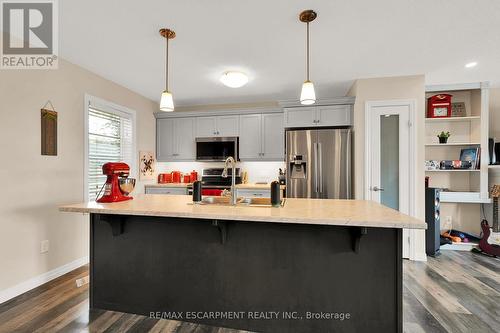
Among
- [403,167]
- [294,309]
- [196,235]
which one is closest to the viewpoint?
[294,309]

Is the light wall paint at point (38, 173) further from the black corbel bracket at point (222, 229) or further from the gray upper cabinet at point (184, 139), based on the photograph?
the black corbel bracket at point (222, 229)

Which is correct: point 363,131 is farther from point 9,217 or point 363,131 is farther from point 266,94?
point 9,217

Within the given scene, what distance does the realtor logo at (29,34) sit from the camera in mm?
1997

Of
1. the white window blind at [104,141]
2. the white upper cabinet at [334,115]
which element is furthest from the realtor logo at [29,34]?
the white upper cabinet at [334,115]

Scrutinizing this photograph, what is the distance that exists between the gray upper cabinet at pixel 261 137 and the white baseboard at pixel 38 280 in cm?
275

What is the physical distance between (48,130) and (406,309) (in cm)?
391

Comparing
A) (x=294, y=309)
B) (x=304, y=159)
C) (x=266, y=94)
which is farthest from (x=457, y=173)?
(x=294, y=309)

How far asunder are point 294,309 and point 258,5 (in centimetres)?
229

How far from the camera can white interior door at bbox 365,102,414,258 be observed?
3.35m

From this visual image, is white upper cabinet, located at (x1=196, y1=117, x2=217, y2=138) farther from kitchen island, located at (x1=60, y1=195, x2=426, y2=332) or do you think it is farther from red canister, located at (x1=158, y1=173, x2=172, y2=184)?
kitchen island, located at (x1=60, y1=195, x2=426, y2=332)

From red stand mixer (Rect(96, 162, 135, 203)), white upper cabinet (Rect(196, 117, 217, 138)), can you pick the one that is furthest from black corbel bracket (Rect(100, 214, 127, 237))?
white upper cabinet (Rect(196, 117, 217, 138))

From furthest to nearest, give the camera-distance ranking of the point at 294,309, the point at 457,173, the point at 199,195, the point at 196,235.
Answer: the point at 457,173 → the point at 199,195 → the point at 196,235 → the point at 294,309

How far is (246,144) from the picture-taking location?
14.5 ft

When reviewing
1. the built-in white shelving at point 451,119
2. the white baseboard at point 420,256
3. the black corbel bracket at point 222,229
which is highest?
the built-in white shelving at point 451,119
